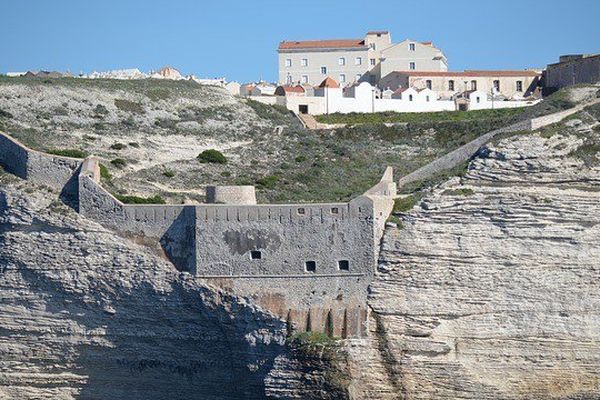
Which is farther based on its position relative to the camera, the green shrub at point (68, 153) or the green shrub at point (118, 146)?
the green shrub at point (118, 146)

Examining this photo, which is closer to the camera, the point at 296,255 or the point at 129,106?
the point at 296,255

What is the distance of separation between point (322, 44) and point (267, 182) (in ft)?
82.0

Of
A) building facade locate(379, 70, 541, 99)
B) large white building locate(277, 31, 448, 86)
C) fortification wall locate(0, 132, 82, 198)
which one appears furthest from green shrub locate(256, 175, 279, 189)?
large white building locate(277, 31, 448, 86)

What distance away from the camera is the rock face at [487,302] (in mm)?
54250

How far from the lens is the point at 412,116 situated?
7812 centimetres

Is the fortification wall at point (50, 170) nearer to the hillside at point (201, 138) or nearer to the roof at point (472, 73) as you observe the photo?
the hillside at point (201, 138)

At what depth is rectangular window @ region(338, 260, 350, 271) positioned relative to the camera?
5469 cm

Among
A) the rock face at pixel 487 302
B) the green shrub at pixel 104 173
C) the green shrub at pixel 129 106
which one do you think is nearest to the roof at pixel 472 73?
the green shrub at pixel 129 106

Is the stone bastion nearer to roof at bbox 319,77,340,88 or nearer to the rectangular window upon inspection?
the rectangular window

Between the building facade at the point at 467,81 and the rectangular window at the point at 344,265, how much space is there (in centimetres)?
2959

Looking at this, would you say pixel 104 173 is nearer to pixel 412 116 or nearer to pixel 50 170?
pixel 50 170

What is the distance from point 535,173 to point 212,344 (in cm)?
1095

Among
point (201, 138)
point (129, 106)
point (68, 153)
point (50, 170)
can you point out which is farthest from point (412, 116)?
point (50, 170)

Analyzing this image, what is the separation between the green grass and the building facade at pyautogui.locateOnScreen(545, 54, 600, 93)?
2.43 m
